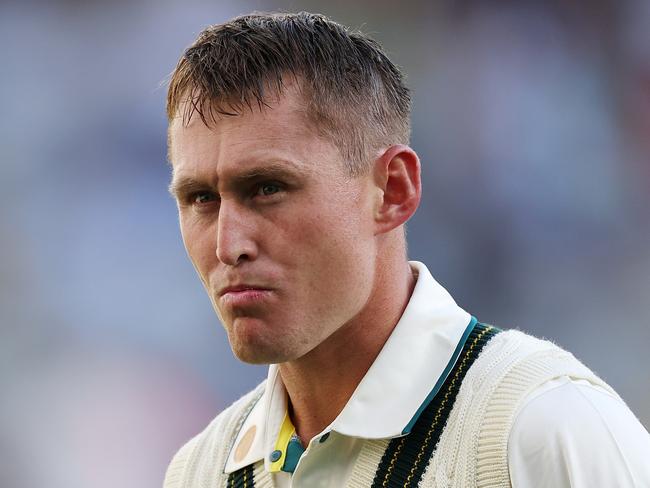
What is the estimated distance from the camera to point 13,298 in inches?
192

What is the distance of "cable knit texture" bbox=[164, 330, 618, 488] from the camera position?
147 cm

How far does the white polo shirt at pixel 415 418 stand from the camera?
140 centimetres

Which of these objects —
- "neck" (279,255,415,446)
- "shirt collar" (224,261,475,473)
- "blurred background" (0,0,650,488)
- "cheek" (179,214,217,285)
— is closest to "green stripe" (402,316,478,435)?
"shirt collar" (224,261,475,473)

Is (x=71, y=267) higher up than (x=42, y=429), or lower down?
higher up

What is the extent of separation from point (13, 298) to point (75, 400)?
609mm

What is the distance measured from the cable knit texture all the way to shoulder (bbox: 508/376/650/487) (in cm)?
2

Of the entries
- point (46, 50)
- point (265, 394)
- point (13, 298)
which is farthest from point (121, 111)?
point (265, 394)

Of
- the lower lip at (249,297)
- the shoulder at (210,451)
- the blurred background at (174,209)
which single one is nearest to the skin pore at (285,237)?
the lower lip at (249,297)

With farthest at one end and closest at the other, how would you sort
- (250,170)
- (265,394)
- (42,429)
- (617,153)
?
(617,153) < (42,429) < (265,394) < (250,170)

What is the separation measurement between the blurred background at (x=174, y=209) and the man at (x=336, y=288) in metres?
3.00

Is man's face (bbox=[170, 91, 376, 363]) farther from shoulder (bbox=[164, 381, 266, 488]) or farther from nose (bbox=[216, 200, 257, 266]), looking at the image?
shoulder (bbox=[164, 381, 266, 488])

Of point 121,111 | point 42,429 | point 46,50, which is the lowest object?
point 42,429

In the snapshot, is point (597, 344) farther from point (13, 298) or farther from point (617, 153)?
point (13, 298)

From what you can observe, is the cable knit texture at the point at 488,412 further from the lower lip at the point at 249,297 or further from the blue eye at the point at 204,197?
the blue eye at the point at 204,197
